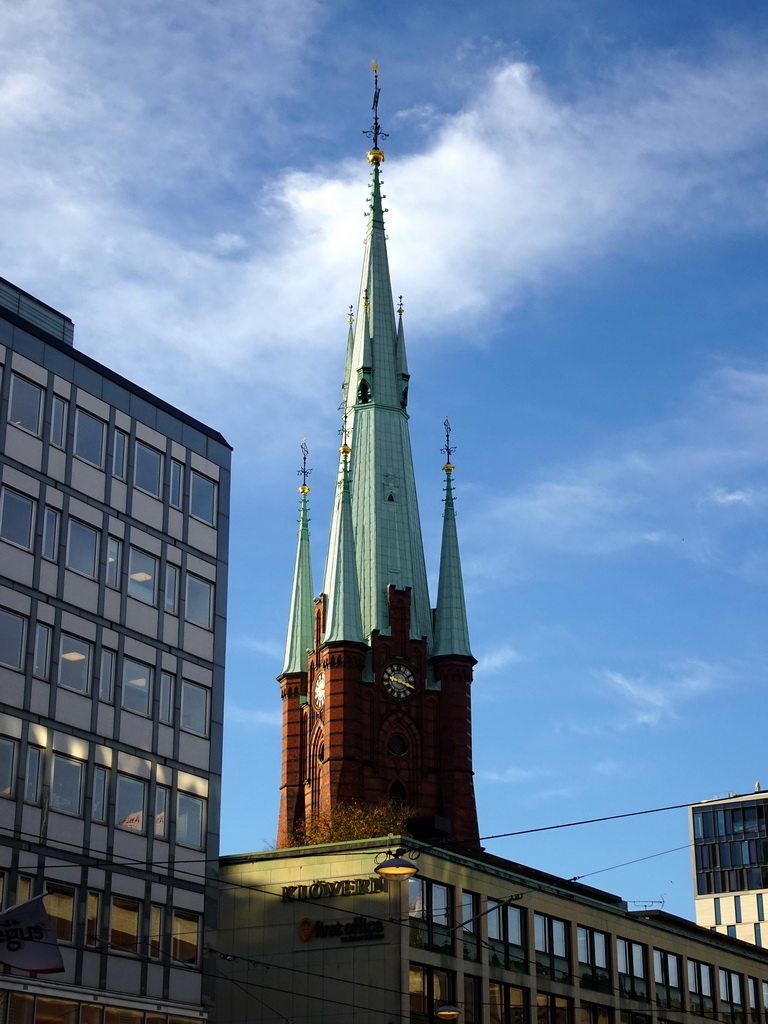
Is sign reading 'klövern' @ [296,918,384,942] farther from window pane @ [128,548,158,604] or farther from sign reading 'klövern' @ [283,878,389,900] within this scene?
window pane @ [128,548,158,604]

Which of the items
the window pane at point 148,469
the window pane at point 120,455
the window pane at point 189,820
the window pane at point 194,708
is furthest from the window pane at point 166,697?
the window pane at point 120,455

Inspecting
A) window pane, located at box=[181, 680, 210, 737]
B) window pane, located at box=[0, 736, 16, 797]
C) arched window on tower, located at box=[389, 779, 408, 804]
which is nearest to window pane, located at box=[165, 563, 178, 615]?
window pane, located at box=[181, 680, 210, 737]

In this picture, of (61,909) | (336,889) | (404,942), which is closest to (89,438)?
(61,909)

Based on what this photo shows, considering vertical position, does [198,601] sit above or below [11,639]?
above

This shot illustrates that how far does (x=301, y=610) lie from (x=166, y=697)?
82.1 metres

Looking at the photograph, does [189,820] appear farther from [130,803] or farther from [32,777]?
[32,777]

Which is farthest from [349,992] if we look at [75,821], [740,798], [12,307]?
[740,798]

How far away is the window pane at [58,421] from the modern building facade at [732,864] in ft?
368

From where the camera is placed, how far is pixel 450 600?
13850 cm

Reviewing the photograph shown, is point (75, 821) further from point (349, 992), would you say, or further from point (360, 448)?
point (360, 448)

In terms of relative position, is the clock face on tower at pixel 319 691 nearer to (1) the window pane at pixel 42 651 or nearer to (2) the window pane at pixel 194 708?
(2) the window pane at pixel 194 708

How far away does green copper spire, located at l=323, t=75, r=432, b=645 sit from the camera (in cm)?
13725

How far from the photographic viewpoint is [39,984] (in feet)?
165

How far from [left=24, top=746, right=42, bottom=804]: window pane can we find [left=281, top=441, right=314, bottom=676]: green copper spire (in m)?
85.5
